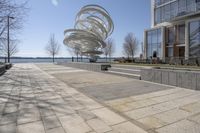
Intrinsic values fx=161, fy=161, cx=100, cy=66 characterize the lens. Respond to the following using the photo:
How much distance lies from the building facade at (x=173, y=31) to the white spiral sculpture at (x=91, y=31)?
9584 mm

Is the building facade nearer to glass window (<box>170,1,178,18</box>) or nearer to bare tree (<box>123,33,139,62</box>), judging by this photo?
glass window (<box>170,1,178,18</box>)

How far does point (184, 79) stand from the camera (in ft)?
30.3

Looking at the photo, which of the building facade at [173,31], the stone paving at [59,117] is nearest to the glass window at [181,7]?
the building facade at [173,31]

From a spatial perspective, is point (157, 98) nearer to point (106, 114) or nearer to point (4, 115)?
point (106, 114)

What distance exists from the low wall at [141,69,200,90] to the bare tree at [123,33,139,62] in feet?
135

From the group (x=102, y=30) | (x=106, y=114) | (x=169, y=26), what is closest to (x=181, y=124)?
(x=106, y=114)

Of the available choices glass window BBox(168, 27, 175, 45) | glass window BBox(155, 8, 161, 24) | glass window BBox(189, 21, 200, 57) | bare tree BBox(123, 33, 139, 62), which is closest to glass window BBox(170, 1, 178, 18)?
glass window BBox(168, 27, 175, 45)

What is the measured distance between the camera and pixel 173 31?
99.3 feet

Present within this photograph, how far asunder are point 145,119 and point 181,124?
38.0 inches

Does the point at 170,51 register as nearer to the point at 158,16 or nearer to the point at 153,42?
the point at 153,42

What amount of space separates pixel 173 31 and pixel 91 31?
17447 mm

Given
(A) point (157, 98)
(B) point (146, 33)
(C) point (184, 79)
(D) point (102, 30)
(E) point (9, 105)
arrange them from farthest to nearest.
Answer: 1. (D) point (102, 30)
2. (B) point (146, 33)
3. (C) point (184, 79)
4. (A) point (157, 98)
5. (E) point (9, 105)

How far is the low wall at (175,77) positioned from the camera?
8.70 meters

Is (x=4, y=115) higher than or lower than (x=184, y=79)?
lower
